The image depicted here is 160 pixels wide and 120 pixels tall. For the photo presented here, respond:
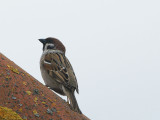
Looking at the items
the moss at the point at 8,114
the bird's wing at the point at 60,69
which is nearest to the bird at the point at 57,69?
the bird's wing at the point at 60,69

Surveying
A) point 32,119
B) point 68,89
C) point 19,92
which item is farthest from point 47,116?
point 68,89

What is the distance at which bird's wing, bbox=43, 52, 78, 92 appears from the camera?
566 centimetres

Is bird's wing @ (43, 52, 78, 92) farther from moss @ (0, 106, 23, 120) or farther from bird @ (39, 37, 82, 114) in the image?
moss @ (0, 106, 23, 120)

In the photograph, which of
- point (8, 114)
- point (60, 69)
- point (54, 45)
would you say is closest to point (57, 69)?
point (60, 69)

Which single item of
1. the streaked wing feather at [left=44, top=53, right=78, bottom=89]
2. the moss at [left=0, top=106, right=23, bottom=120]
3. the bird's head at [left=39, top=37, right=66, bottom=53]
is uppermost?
the bird's head at [left=39, top=37, right=66, bottom=53]

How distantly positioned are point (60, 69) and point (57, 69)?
74 mm

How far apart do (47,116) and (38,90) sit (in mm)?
571

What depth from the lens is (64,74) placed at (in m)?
5.86

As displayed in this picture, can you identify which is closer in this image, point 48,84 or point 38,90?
point 38,90

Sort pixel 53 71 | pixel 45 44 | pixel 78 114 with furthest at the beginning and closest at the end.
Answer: pixel 45 44 → pixel 53 71 → pixel 78 114

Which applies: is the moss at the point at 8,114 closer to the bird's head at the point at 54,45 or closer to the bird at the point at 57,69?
the bird at the point at 57,69

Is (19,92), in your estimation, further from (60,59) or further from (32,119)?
(60,59)

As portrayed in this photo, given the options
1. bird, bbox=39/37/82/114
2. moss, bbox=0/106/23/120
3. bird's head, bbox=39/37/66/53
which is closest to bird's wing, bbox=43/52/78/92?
bird, bbox=39/37/82/114

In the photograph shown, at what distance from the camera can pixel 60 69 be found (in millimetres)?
6094
